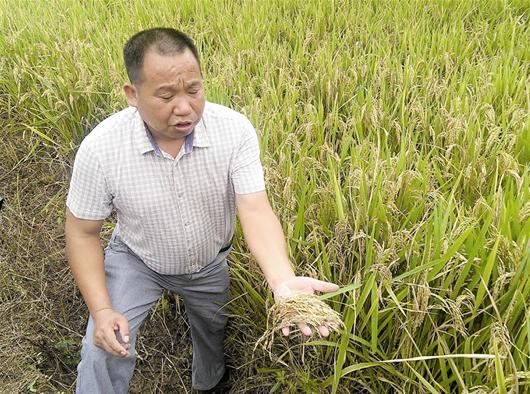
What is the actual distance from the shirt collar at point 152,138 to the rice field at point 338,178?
315 mm

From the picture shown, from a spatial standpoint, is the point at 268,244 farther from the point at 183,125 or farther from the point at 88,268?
the point at 88,268

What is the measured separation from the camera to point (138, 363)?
80.3 inches

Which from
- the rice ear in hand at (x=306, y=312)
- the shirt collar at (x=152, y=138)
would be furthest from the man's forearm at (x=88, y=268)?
the rice ear in hand at (x=306, y=312)

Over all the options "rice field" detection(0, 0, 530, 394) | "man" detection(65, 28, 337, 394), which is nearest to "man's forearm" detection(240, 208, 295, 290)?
"man" detection(65, 28, 337, 394)

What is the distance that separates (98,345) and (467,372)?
914 mm

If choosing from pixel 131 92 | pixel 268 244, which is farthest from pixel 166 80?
pixel 268 244

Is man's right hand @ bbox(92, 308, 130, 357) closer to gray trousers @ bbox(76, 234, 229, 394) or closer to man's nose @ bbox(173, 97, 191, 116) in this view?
gray trousers @ bbox(76, 234, 229, 394)

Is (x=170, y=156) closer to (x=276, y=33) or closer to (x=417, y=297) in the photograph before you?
(x=417, y=297)

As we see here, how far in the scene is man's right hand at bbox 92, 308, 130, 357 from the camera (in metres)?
1.36

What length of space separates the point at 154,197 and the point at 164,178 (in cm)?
6

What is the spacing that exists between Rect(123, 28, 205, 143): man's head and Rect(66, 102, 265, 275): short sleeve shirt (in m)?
0.10

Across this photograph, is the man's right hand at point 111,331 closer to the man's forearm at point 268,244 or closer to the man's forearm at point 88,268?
the man's forearm at point 88,268

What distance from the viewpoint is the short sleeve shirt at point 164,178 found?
1.42 meters

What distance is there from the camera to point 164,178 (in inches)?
57.8
